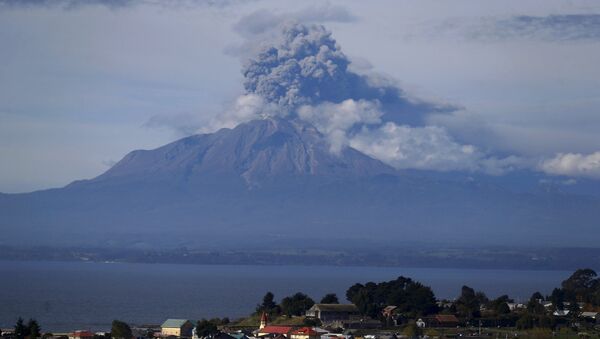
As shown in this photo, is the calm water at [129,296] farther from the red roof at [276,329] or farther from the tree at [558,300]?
the tree at [558,300]

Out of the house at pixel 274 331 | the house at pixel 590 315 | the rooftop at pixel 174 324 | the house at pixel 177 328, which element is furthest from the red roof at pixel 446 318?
the rooftop at pixel 174 324

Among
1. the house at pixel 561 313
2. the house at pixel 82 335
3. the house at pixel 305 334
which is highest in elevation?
the house at pixel 561 313

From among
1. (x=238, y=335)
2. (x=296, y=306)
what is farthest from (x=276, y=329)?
(x=296, y=306)

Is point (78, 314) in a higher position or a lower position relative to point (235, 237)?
lower

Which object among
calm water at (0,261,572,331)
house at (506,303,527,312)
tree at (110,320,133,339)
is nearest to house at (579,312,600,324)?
house at (506,303,527,312)

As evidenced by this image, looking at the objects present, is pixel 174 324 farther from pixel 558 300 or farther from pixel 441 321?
pixel 558 300

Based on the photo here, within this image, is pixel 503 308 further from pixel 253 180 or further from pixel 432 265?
pixel 253 180

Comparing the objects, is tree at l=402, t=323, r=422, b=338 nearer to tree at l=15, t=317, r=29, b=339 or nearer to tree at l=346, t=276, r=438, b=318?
tree at l=346, t=276, r=438, b=318

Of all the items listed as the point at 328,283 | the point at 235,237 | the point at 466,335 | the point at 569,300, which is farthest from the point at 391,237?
the point at 466,335
